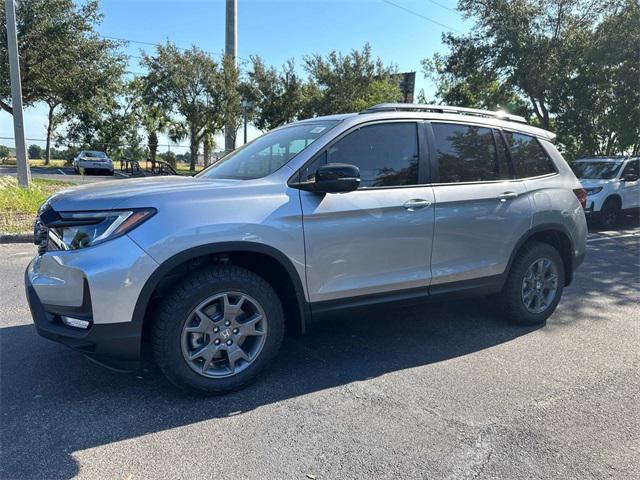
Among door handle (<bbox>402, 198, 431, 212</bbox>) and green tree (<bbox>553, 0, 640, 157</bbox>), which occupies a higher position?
green tree (<bbox>553, 0, 640, 157</bbox>)

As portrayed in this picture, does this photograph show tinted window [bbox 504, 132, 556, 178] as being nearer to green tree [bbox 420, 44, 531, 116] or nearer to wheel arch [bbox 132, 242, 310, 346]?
wheel arch [bbox 132, 242, 310, 346]

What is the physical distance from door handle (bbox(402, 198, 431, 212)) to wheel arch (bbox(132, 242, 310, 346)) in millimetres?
1025

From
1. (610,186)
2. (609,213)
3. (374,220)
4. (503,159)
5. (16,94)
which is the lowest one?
(609,213)

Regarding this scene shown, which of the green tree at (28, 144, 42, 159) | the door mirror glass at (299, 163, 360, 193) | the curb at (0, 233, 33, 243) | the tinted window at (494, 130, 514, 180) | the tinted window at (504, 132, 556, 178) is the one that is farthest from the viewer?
the green tree at (28, 144, 42, 159)

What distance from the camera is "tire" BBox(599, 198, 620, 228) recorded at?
466 inches

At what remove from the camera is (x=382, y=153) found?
371 cm

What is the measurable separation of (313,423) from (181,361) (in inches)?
34.8

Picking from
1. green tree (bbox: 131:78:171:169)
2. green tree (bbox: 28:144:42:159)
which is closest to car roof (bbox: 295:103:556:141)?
green tree (bbox: 131:78:171:169)

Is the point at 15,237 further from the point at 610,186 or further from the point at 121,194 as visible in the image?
the point at 610,186

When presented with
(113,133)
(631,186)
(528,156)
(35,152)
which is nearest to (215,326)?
(528,156)

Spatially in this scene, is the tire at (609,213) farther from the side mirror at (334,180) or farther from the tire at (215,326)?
the tire at (215,326)

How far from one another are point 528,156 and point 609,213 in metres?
9.02

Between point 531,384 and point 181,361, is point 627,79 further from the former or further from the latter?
point 181,361

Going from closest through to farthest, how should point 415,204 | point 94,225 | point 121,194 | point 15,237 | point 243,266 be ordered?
point 94,225 < point 121,194 < point 243,266 < point 415,204 < point 15,237
